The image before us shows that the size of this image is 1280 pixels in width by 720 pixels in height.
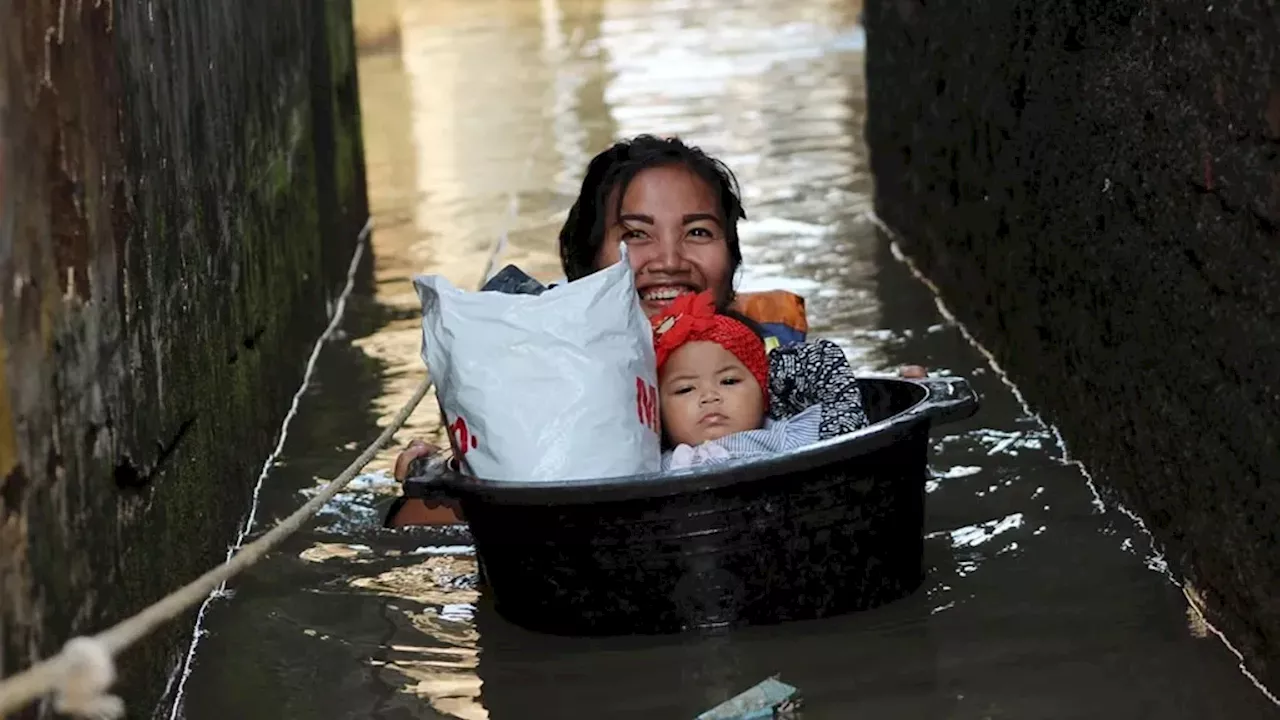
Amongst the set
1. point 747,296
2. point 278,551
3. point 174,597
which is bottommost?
point 278,551

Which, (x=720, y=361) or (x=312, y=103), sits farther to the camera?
(x=312, y=103)

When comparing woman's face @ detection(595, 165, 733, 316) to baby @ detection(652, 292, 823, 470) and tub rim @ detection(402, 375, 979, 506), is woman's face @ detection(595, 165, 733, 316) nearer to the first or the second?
baby @ detection(652, 292, 823, 470)

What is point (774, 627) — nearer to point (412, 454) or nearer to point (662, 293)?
point (412, 454)

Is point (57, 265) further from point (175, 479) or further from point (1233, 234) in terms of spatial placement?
point (1233, 234)

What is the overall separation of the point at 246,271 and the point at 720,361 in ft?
5.42

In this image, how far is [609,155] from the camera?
4637 millimetres

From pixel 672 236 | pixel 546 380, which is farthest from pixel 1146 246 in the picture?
pixel 546 380

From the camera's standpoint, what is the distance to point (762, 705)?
3.46m

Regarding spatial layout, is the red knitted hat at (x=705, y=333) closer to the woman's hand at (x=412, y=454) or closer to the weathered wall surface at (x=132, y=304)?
the woman's hand at (x=412, y=454)

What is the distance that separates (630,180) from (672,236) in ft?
0.56

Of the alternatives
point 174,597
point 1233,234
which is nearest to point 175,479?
point 174,597

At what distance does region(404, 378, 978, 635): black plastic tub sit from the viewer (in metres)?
3.56

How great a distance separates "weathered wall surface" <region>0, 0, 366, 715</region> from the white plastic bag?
610mm

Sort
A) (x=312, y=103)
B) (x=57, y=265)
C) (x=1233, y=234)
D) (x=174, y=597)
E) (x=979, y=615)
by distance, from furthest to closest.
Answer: (x=312, y=103), (x=979, y=615), (x=1233, y=234), (x=57, y=265), (x=174, y=597)
